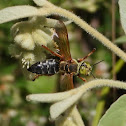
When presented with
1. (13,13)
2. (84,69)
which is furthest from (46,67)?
(13,13)

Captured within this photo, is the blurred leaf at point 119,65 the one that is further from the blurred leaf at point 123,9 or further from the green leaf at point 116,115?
the green leaf at point 116,115

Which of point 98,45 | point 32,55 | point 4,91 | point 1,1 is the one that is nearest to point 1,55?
point 4,91

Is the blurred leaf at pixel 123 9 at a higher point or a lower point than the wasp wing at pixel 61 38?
higher

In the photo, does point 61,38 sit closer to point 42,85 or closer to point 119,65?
point 119,65

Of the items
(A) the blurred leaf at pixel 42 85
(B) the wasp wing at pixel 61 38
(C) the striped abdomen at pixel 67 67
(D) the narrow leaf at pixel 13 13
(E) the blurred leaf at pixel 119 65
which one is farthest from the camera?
(A) the blurred leaf at pixel 42 85

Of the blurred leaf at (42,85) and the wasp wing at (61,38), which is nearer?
the wasp wing at (61,38)

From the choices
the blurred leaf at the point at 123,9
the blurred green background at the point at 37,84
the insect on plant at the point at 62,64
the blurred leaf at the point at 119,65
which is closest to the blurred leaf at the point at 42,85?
the blurred green background at the point at 37,84

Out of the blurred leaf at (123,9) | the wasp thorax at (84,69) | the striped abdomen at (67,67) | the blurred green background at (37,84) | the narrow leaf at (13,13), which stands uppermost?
the narrow leaf at (13,13)
